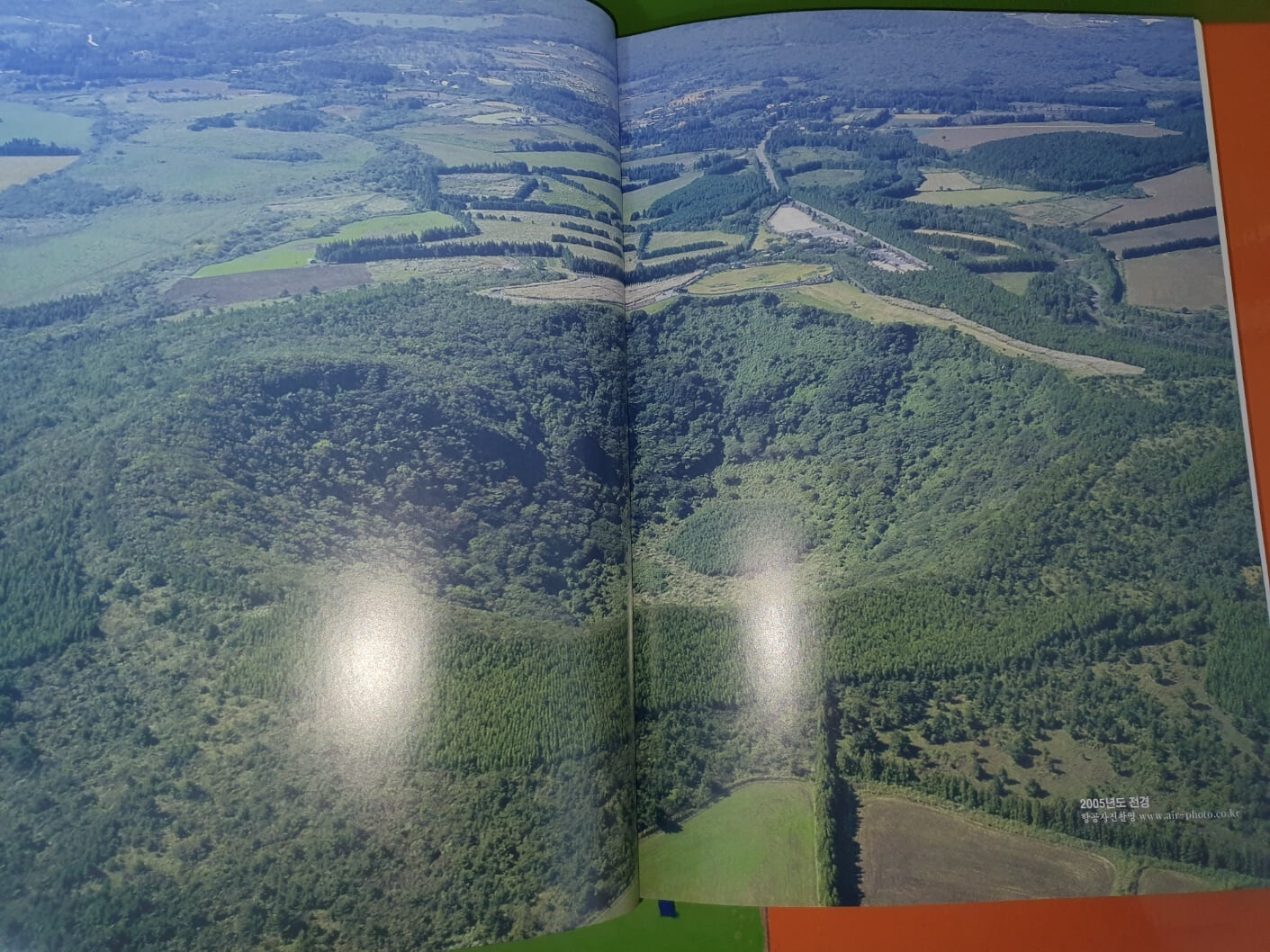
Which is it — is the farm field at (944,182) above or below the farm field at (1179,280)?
above

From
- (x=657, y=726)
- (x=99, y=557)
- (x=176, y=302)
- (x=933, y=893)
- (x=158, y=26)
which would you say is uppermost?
(x=158, y=26)

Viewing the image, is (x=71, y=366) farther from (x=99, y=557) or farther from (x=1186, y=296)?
(x=1186, y=296)

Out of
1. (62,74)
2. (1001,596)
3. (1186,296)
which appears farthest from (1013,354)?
(62,74)

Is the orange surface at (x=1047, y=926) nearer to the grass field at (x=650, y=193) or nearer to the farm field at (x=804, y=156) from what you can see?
the grass field at (x=650, y=193)

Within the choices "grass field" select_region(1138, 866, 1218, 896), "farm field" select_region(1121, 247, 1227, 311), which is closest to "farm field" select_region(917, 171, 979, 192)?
"farm field" select_region(1121, 247, 1227, 311)

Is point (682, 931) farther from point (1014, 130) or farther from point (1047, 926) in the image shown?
point (1014, 130)

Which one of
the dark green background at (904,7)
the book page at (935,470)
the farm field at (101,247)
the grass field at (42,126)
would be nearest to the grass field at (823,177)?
the book page at (935,470)
